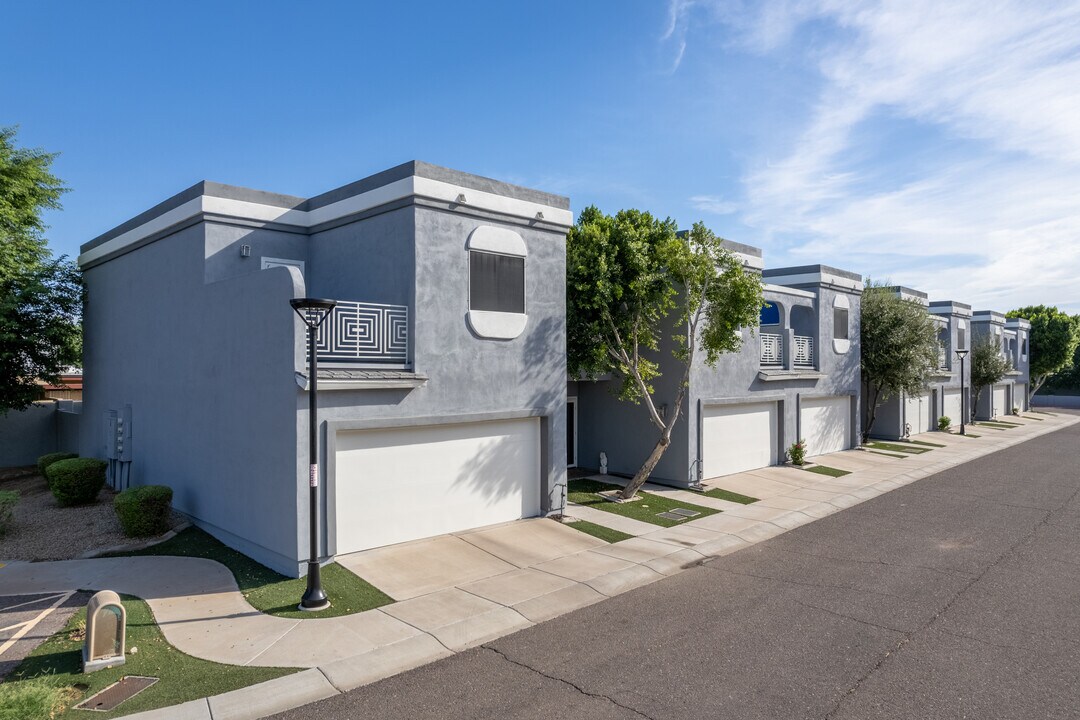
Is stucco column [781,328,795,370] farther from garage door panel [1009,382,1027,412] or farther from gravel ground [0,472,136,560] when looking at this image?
garage door panel [1009,382,1027,412]

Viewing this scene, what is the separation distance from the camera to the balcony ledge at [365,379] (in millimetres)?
9703

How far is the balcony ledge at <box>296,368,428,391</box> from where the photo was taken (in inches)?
382

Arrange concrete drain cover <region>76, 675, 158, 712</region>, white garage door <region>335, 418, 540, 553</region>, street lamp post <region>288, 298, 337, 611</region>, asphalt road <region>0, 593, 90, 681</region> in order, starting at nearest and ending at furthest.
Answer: concrete drain cover <region>76, 675, 158, 712</region> → asphalt road <region>0, 593, 90, 681</region> → street lamp post <region>288, 298, 337, 611</region> → white garage door <region>335, 418, 540, 553</region>

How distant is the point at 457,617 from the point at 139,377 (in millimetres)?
10882

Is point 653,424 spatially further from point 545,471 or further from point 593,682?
point 593,682

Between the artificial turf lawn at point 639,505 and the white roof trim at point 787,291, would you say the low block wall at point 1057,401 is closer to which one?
the white roof trim at point 787,291

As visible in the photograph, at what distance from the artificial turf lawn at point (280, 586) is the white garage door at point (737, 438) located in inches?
417

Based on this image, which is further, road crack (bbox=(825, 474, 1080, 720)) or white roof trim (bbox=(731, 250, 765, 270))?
white roof trim (bbox=(731, 250, 765, 270))

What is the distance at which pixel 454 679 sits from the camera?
22.3 ft

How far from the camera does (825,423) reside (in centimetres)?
2302

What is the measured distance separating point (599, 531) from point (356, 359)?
5.80 m

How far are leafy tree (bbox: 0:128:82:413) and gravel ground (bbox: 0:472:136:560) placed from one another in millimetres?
4184

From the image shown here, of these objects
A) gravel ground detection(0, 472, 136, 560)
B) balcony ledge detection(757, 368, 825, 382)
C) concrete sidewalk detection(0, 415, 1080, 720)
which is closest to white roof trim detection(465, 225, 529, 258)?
concrete sidewalk detection(0, 415, 1080, 720)

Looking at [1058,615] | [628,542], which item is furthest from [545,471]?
[1058,615]
